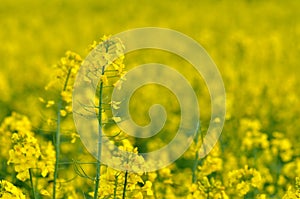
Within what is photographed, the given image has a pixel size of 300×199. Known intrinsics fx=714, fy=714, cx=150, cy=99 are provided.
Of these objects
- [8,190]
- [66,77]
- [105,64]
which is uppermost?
[66,77]

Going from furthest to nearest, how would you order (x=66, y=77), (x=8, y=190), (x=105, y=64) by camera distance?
1. (x=66, y=77)
2. (x=105, y=64)
3. (x=8, y=190)

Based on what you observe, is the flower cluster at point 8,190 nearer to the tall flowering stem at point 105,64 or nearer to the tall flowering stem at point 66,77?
the tall flowering stem at point 105,64

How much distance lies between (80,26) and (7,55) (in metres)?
3.38

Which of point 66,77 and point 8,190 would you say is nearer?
point 8,190

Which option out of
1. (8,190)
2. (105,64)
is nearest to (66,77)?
(105,64)

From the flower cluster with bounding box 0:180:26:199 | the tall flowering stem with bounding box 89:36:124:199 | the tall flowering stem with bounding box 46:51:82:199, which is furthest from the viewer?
the tall flowering stem with bounding box 46:51:82:199

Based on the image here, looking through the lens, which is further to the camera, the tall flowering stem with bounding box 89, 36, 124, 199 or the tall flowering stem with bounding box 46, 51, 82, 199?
the tall flowering stem with bounding box 46, 51, 82, 199

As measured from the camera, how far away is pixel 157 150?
564 centimetres

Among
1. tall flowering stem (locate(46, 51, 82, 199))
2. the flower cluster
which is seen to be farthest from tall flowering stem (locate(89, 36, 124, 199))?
tall flowering stem (locate(46, 51, 82, 199))

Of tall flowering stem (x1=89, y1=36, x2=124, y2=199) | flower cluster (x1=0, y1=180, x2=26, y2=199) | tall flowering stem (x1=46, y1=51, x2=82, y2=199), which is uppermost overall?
tall flowering stem (x1=46, y1=51, x2=82, y2=199)

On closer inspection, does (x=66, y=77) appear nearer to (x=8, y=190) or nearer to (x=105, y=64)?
(x=105, y=64)

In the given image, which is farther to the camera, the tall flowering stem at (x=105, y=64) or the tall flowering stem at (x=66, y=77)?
the tall flowering stem at (x=66, y=77)

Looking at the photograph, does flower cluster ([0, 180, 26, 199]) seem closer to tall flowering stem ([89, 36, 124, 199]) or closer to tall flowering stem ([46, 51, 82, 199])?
tall flowering stem ([89, 36, 124, 199])

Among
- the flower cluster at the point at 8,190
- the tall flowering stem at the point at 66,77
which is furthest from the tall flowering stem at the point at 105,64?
the tall flowering stem at the point at 66,77
